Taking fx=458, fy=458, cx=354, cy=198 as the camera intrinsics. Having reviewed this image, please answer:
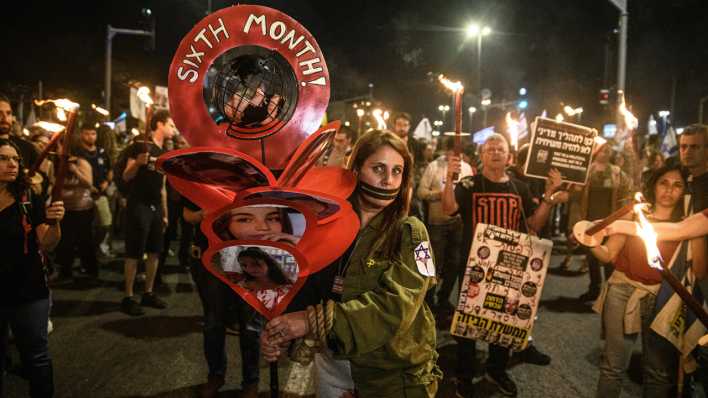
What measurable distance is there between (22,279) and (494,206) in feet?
12.0

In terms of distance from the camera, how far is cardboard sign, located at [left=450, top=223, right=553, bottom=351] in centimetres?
381

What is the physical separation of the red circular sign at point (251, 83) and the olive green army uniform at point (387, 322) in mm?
550

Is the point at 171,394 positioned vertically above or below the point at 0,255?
below

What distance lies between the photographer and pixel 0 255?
2949 millimetres

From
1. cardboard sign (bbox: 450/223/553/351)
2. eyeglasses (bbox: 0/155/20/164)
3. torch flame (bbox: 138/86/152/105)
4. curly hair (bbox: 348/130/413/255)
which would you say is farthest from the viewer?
torch flame (bbox: 138/86/152/105)

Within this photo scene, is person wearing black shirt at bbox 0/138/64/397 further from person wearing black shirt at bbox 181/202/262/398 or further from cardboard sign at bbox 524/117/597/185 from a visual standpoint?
cardboard sign at bbox 524/117/597/185

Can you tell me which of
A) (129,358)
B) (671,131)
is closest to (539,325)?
(129,358)

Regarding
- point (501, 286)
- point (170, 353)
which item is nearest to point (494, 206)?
point (501, 286)

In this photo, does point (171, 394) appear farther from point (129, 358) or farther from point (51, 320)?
point (51, 320)

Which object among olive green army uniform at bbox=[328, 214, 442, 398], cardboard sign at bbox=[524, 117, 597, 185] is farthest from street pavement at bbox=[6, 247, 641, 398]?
olive green army uniform at bbox=[328, 214, 442, 398]

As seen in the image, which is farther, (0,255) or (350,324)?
(0,255)

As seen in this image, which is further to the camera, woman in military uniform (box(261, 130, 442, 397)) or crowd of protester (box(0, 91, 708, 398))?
crowd of protester (box(0, 91, 708, 398))

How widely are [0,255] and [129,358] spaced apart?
180cm

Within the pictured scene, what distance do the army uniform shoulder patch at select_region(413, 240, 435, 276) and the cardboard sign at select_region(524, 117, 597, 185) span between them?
9.28 ft
